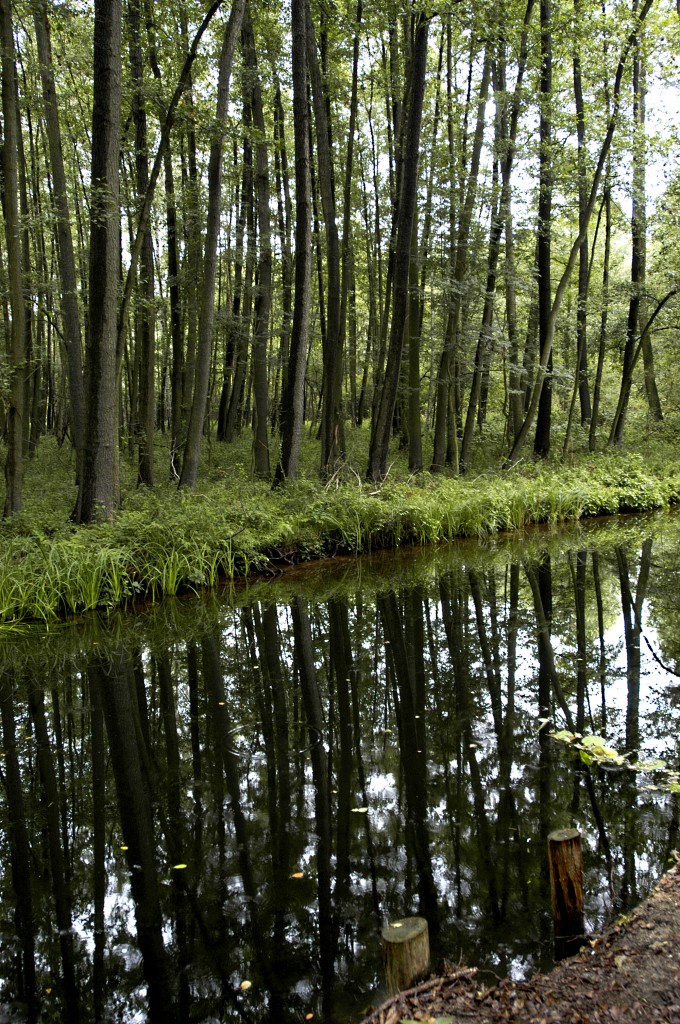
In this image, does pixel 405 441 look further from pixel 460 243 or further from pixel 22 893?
pixel 22 893

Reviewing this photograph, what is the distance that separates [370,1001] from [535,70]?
656 inches

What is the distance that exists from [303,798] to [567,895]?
1707 mm

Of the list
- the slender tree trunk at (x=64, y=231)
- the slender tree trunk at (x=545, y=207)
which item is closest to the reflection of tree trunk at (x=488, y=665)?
the slender tree trunk at (x=64, y=231)

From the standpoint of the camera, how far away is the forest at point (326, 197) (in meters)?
9.69

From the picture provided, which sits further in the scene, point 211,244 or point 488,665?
point 211,244

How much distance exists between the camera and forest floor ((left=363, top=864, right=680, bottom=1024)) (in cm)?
196

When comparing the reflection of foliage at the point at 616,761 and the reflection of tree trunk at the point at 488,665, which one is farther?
the reflection of tree trunk at the point at 488,665

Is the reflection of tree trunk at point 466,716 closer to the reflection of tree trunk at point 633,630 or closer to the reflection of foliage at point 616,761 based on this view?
the reflection of foliage at point 616,761

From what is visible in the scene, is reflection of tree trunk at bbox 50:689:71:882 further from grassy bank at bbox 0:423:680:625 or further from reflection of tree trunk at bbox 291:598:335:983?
grassy bank at bbox 0:423:680:625

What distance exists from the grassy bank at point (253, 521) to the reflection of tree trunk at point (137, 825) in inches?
71.4

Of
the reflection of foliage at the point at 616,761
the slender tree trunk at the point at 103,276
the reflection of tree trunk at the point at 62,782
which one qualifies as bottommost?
the reflection of tree trunk at the point at 62,782

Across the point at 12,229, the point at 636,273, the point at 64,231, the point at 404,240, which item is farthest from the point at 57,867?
the point at 636,273

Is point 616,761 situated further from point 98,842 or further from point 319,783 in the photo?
point 98,842

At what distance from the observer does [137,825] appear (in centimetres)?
362
